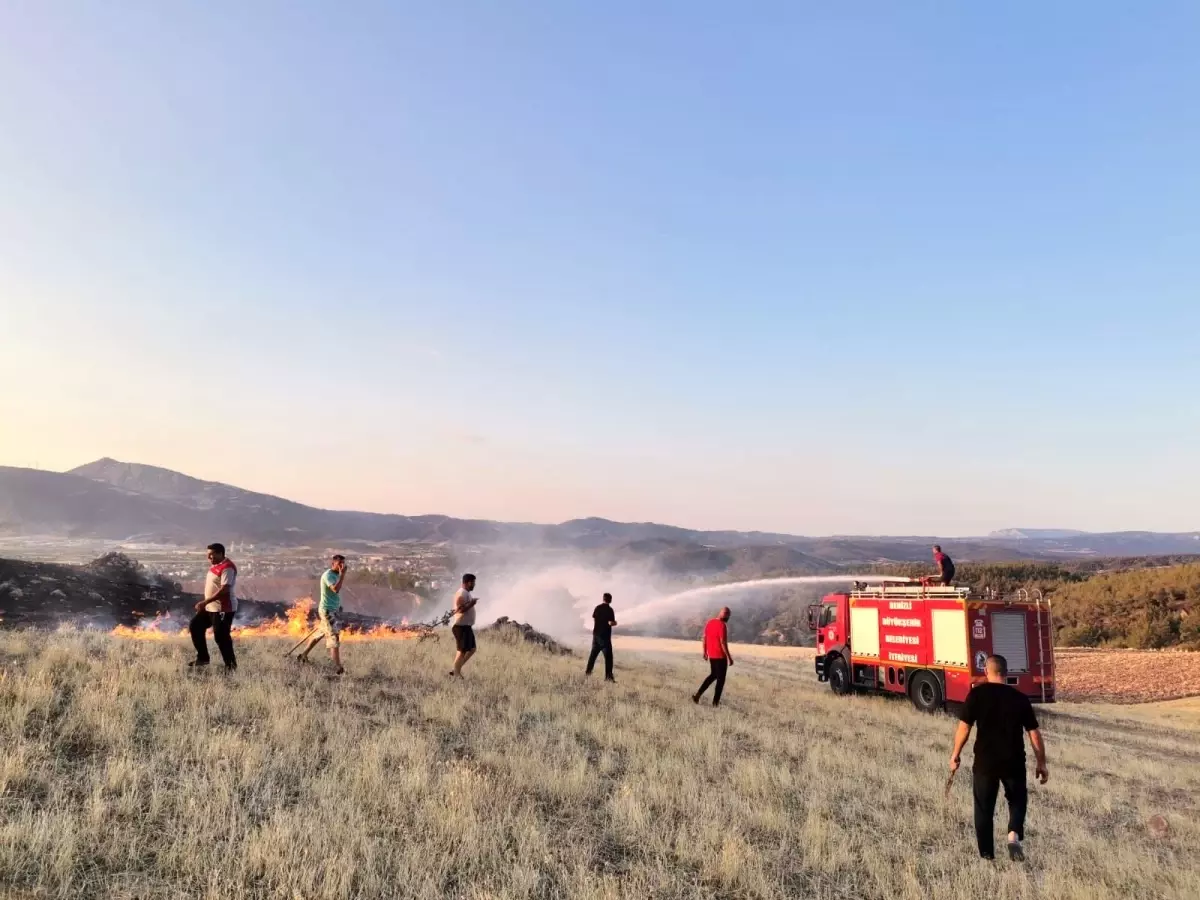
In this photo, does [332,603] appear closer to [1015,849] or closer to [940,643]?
[1015,849]

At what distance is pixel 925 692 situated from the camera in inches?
723

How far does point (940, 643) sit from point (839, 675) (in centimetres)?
423

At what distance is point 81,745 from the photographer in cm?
703

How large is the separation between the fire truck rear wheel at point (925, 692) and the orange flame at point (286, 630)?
46.4 ft

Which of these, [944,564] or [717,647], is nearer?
[717,647]

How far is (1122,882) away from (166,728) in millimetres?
9500

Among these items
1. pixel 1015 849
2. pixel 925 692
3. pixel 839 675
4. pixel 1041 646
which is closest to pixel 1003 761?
pixel 1015 849

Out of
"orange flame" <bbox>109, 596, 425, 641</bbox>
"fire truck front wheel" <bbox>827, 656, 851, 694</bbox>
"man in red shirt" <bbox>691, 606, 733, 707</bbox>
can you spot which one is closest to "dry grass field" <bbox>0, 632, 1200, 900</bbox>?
"man in red shirt" <bbox>691, 606, 733, 707</bbox>

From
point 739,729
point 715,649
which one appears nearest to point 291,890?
point 739,729

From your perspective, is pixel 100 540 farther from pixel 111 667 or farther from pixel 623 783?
pixel 623 783

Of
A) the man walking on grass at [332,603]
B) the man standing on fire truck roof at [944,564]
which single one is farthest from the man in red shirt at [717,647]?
the man walking on grass at [332,603]

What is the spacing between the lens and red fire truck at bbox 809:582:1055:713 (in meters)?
17.2

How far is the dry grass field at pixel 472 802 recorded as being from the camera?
16.8 feet

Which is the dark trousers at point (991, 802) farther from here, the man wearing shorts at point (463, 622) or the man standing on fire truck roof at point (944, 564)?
the man standing on fire truck roof at point (944, 564)
